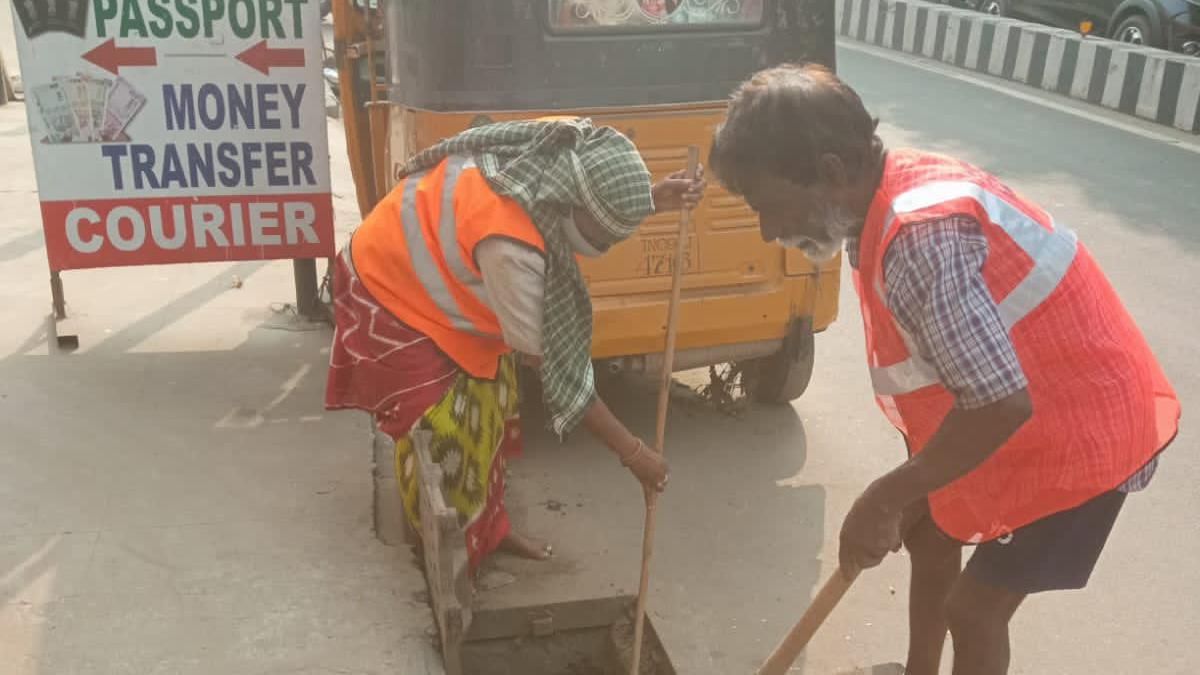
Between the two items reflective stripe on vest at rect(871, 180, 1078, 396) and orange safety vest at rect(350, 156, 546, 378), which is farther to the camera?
orange safety vest at rect(350, 156, 546, 378)

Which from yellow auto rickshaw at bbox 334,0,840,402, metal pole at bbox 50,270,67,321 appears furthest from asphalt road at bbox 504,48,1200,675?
metal pole at bbox 50,270,67,321

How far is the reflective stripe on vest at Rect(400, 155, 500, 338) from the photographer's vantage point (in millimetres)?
3057

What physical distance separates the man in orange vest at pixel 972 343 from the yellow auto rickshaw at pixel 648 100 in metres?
1.98

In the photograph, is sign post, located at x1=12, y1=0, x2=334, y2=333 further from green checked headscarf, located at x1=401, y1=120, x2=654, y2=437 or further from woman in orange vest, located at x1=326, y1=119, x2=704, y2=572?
green checked headscarf, located at x1=401, y1=120, x2=654, y2=437

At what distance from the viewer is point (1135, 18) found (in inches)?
478

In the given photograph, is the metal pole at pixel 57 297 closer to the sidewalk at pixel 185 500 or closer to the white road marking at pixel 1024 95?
the sidewalk at pixel 185 500

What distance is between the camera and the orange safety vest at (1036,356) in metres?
2.06

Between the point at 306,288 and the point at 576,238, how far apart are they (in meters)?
2.99

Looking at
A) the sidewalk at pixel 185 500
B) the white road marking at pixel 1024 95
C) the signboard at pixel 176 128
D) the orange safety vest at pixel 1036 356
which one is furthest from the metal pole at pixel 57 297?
the white road marking at pixel 1024 95

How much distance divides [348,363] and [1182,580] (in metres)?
2.68

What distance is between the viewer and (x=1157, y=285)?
650 cm

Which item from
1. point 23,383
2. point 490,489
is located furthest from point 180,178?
point 490,489

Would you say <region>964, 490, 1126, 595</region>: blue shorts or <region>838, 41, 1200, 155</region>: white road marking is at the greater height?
<region>964, 490, 1126, 595</region>: blue shorts

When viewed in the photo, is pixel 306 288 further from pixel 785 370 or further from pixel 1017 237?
pixel 1017 237
